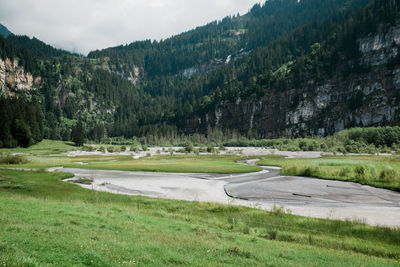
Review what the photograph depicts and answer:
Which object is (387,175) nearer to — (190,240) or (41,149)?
(190,240)

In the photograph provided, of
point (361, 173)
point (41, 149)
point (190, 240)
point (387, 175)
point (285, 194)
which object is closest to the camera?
point (190, 240)

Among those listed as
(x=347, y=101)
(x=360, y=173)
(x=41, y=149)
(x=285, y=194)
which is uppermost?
(x=347, y=101)

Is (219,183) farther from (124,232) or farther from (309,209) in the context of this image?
(124,232)

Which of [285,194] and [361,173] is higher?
[361,173]

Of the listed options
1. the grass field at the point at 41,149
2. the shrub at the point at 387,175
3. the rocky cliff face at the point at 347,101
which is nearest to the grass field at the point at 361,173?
the shrub at the point at 387,175

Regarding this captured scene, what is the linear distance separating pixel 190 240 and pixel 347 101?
551 feet

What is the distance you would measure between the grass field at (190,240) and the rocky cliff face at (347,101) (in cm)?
13622

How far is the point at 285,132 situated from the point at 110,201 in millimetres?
→ 164792

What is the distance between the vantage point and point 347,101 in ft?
499

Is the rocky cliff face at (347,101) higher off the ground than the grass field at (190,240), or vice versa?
the rocky cliff face at (347,101)

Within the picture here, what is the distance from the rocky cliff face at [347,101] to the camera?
13412 centimetres

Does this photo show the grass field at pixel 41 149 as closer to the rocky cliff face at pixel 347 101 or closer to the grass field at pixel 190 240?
the grass field at pixel 190 240

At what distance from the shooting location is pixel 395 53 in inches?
5566

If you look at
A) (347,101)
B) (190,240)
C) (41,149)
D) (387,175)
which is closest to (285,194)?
(387,175)
